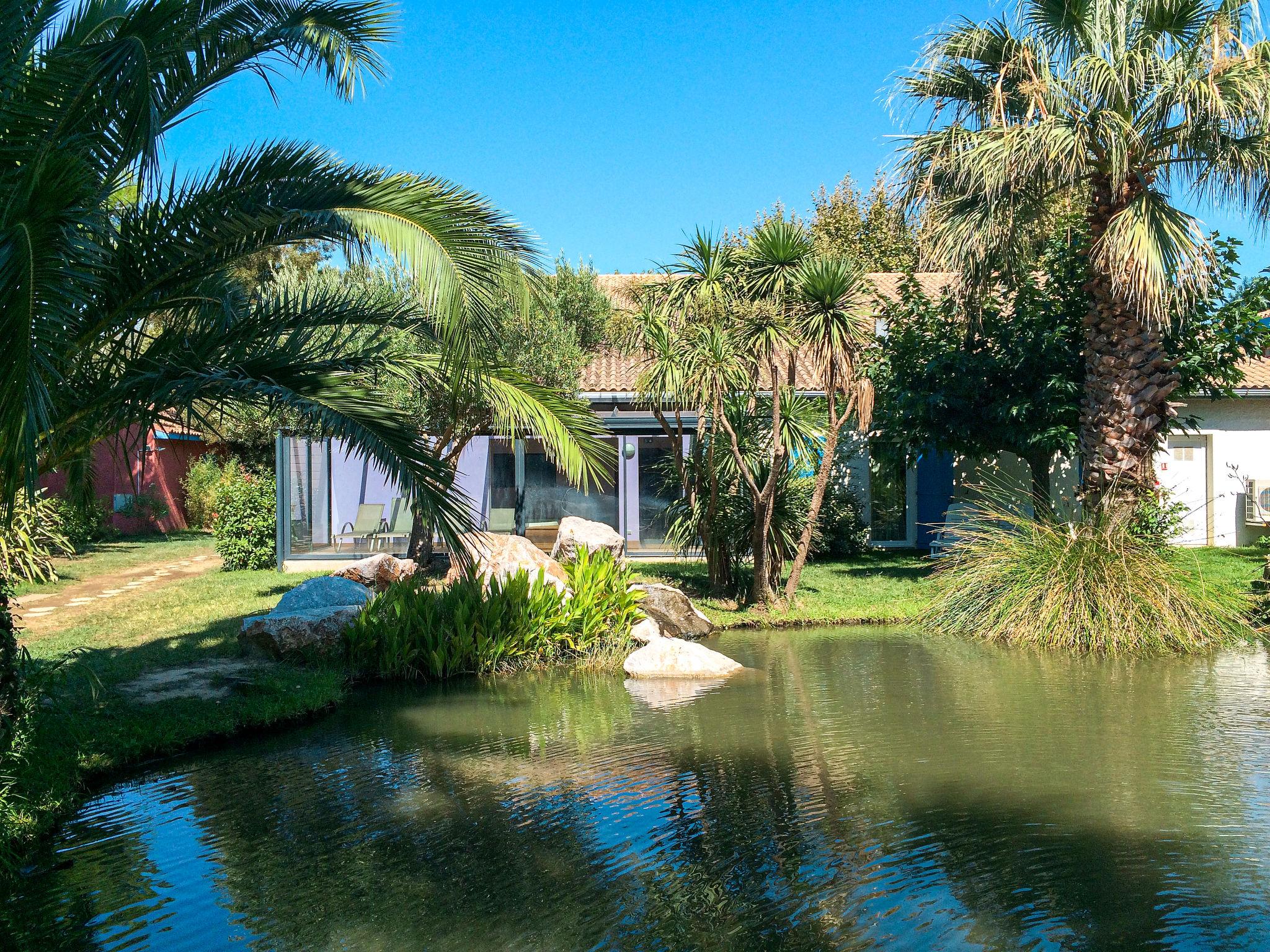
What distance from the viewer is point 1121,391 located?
12391 mm

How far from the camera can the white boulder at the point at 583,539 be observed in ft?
44.5

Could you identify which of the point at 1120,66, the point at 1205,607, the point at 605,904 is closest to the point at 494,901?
the point at 605,904

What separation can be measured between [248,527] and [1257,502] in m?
17.6

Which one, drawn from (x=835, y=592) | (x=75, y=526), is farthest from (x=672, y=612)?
(x=75, y=526)

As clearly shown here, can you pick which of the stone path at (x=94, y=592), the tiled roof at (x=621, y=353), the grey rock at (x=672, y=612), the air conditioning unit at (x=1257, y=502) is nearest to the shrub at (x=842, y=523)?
the tiled roof at (x=621, y=353)

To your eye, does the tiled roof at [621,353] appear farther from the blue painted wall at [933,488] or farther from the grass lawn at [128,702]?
the grass lawn at [128,702]

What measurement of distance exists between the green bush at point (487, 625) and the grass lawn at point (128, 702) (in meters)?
0.57

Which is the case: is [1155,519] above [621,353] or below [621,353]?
below

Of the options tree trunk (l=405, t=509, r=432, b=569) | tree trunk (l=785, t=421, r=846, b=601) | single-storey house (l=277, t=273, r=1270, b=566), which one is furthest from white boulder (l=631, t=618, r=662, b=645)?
single-storey house (l=277, t=273, r=1270, b=566)

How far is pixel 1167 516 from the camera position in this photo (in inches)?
523

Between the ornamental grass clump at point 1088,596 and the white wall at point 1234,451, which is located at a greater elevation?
the white wall at point 1234,451

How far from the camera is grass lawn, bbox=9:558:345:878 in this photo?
20.4 ft

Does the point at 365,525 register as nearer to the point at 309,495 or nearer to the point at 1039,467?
the point at 309,495

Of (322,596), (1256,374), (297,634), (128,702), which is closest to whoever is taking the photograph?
(128,702)
